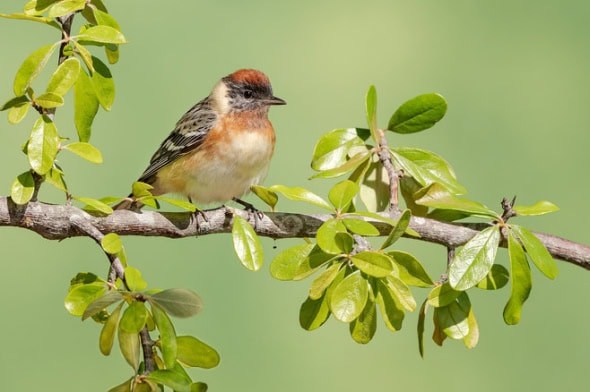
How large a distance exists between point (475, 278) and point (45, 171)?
71 cm

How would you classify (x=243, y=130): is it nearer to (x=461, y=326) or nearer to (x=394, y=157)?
(x=394, y=157)

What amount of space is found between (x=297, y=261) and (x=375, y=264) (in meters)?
0.13

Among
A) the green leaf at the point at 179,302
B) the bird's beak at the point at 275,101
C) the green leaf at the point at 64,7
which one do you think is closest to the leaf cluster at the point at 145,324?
the green leaf at the point at 179,302

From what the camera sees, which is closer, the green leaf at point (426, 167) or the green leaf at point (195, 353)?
the green leaf at point (195, 353)

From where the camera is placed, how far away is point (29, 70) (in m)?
1.17

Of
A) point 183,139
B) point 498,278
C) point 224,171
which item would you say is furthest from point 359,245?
point 183,139

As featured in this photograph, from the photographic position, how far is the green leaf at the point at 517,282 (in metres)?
1.28

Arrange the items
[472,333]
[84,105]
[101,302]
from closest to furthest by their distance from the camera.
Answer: [101,302] → [84,105] → [472,333]

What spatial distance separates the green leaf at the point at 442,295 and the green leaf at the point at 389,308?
0.38ft

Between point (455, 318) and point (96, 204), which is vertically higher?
point (96, 204)

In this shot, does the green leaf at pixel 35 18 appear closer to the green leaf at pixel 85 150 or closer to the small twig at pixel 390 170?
the green leaf at pixel 85 150

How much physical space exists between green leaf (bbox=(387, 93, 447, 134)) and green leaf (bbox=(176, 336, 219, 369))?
2.07ft

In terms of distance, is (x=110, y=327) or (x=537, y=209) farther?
(x=537, y=209)

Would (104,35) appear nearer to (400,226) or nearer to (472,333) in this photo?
(400,226)
